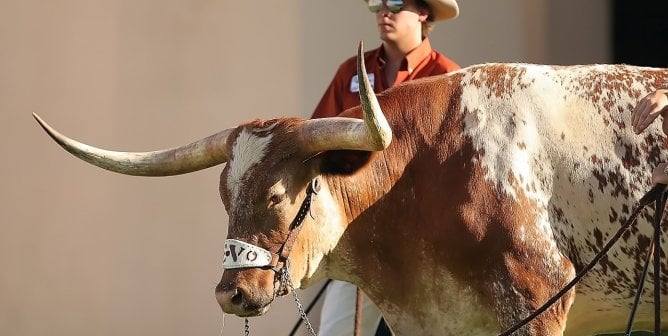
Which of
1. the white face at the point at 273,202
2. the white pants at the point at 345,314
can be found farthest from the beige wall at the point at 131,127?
the white face at the point at 273,202

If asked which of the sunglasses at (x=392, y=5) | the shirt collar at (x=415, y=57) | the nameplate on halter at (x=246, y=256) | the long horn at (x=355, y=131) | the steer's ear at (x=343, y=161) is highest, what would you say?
the sunglasses at (x=392, y=5)

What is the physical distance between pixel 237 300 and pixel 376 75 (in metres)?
1.52

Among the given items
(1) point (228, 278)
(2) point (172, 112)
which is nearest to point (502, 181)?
(1) point (228, 278)

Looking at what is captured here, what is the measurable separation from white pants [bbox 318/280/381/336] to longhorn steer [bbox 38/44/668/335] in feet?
2.65

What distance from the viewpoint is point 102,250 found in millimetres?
6969

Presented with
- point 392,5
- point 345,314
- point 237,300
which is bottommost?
point 345,314

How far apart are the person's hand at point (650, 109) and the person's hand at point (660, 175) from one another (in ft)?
0.51

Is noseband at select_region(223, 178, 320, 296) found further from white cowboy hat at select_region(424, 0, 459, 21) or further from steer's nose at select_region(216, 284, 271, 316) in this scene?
white cowboy hat at select_region(424, 0, 459, 21)

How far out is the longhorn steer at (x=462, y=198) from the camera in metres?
4.18

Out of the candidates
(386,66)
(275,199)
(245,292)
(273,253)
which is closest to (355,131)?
(275,199)

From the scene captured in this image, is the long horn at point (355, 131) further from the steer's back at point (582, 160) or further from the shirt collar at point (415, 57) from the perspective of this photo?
the shirt collar at point (415, 57)

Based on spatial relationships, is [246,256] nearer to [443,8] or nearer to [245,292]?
[245,292]

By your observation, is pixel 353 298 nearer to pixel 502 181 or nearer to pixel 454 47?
pixel 502 181

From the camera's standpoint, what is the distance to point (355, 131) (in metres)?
4.13
